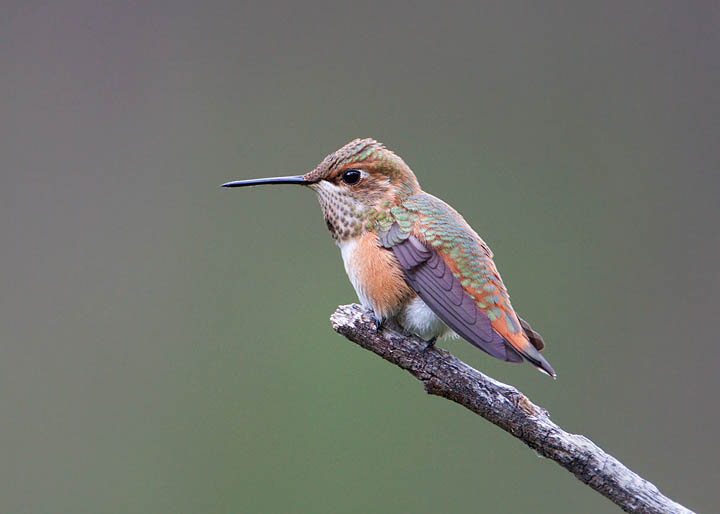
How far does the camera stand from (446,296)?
2.08 m

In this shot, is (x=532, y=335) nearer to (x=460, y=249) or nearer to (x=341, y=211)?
(x=460, y=249)

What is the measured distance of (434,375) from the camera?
1964 millimetres

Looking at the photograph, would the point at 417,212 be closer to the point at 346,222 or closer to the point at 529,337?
the point at 346,222

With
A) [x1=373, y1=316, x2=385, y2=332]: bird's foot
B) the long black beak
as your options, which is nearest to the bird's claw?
[x1=373, y1=316, x2=385, y2=332]: bird's foot

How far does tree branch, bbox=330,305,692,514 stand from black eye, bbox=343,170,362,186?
0.48m

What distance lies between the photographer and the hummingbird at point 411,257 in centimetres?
203

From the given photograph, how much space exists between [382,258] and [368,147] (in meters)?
0.45

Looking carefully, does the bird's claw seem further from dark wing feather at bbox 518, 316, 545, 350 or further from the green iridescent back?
dark wing feather at bbox 518, 316, 545, 350

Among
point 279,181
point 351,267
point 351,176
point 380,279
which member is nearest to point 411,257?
point 380,279

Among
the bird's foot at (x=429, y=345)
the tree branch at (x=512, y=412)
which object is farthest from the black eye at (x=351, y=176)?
the bird's foot at (x=429, y=345)

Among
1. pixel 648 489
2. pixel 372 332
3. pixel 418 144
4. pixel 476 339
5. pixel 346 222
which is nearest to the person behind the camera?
pixel 648 489

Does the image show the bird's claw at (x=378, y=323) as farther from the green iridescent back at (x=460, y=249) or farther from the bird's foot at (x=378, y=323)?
the green iridescent back at (x=460, y=249)

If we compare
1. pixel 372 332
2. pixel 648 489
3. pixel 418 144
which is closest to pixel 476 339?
pixel 372 332

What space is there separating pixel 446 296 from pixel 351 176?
583 mm
